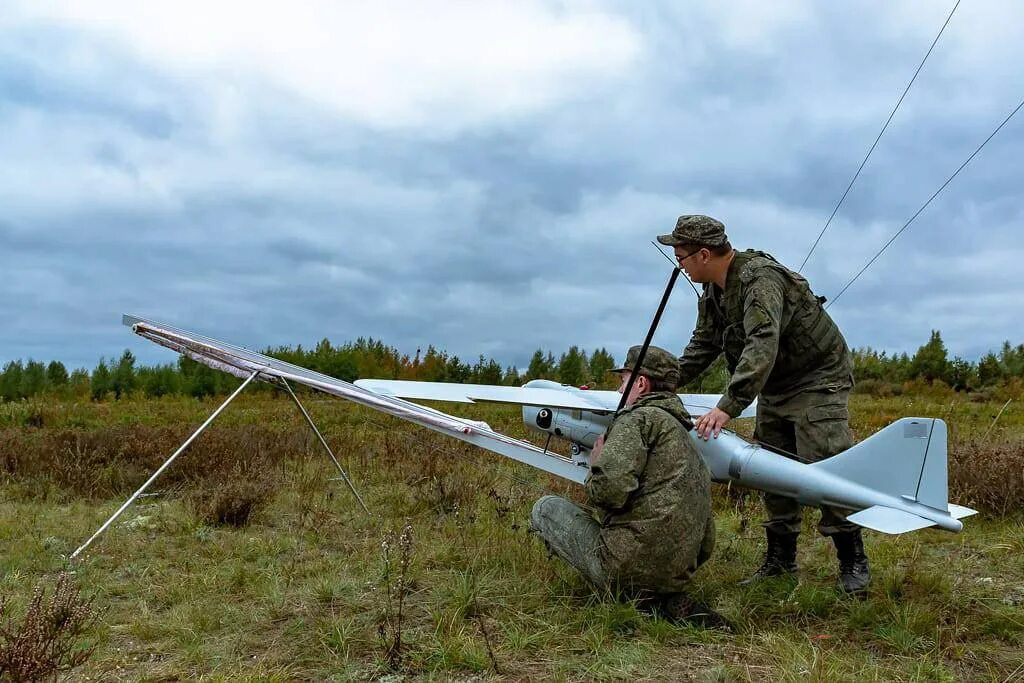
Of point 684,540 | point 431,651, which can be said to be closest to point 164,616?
point 431,651

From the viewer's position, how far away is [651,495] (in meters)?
4.15

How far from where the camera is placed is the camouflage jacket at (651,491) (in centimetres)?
408

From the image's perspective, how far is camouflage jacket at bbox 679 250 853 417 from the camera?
4.62 metres

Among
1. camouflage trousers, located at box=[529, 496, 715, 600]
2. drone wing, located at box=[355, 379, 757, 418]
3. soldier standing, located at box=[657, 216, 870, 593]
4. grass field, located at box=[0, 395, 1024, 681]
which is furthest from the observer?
drone wing, located at box=[355, 379, 757, 418]

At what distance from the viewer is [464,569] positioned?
5.39 meters

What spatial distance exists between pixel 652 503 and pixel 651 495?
41 mm

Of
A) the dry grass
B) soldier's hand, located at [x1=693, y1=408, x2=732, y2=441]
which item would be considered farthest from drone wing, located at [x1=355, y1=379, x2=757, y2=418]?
the dry grass

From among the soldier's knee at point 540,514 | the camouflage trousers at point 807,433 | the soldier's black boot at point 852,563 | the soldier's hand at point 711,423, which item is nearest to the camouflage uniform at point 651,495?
the soldier's hand at point 711,423

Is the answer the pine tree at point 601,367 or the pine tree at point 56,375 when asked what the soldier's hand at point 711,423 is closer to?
the pine tree at point 601,367

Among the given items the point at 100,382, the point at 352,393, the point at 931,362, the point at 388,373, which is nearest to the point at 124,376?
the point at 100,382

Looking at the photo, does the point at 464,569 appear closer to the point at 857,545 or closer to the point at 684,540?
the point at 684,540

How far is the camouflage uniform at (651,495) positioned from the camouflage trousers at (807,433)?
108 centimetres

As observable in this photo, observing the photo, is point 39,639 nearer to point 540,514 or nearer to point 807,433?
point 540,514

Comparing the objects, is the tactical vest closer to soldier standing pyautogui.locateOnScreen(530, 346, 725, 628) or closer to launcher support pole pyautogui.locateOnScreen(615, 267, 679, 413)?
launcher support pole pyautogui.locateOnScreen(615, 267, 679, 413)
